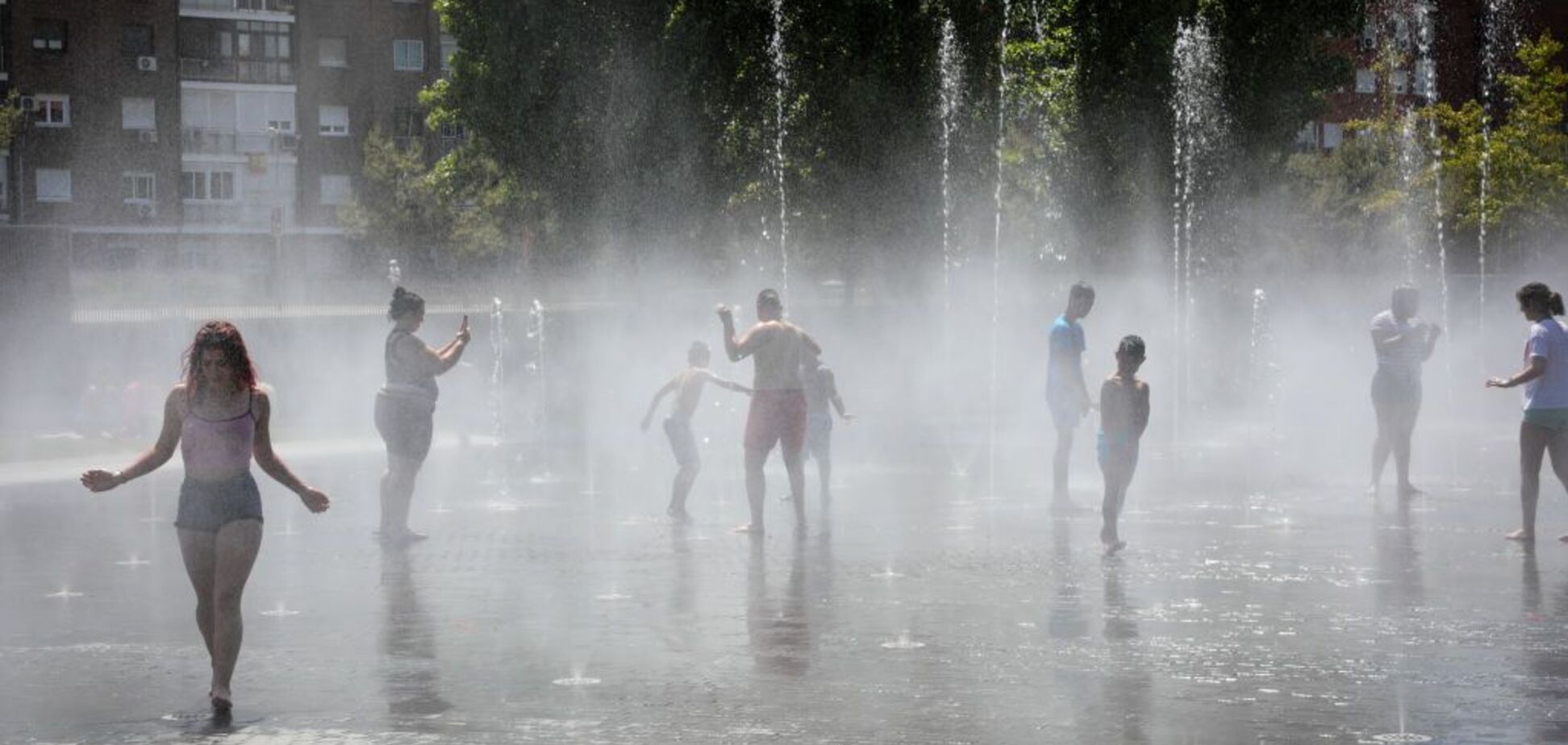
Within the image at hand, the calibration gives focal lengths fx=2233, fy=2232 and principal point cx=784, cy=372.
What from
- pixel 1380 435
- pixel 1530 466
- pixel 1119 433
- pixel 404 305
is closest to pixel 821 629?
pixel 1119 433

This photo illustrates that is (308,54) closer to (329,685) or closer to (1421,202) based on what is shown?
(1421,202)

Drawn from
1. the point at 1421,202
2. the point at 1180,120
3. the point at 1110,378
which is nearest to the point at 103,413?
the point at 1110,378

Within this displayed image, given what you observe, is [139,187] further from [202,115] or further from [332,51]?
[332,51]

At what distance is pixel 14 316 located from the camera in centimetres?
3144

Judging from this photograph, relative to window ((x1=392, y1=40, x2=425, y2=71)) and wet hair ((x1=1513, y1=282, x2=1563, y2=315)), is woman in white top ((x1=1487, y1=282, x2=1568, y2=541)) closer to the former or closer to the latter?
wet hair ((x1=1513, y1=282, x2=1563, y2=315))

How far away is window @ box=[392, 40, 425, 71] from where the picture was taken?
2874 inches

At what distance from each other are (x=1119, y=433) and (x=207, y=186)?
60723 mm

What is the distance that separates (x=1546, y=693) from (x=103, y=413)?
20489 millimetres

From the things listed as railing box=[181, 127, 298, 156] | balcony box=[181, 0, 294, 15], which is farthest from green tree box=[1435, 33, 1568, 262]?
balcony box=[181, 0, 294, 15]

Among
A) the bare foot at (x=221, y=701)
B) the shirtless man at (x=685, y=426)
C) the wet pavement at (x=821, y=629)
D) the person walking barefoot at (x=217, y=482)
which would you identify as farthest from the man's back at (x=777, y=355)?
the bare foot at (x=221, y=701)

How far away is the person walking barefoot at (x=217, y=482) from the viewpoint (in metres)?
8.91

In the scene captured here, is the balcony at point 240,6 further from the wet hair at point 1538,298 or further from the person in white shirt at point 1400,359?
the wet hair at point 1538,298

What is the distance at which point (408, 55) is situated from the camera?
7319 cm

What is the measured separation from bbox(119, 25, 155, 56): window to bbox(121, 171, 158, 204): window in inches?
146
